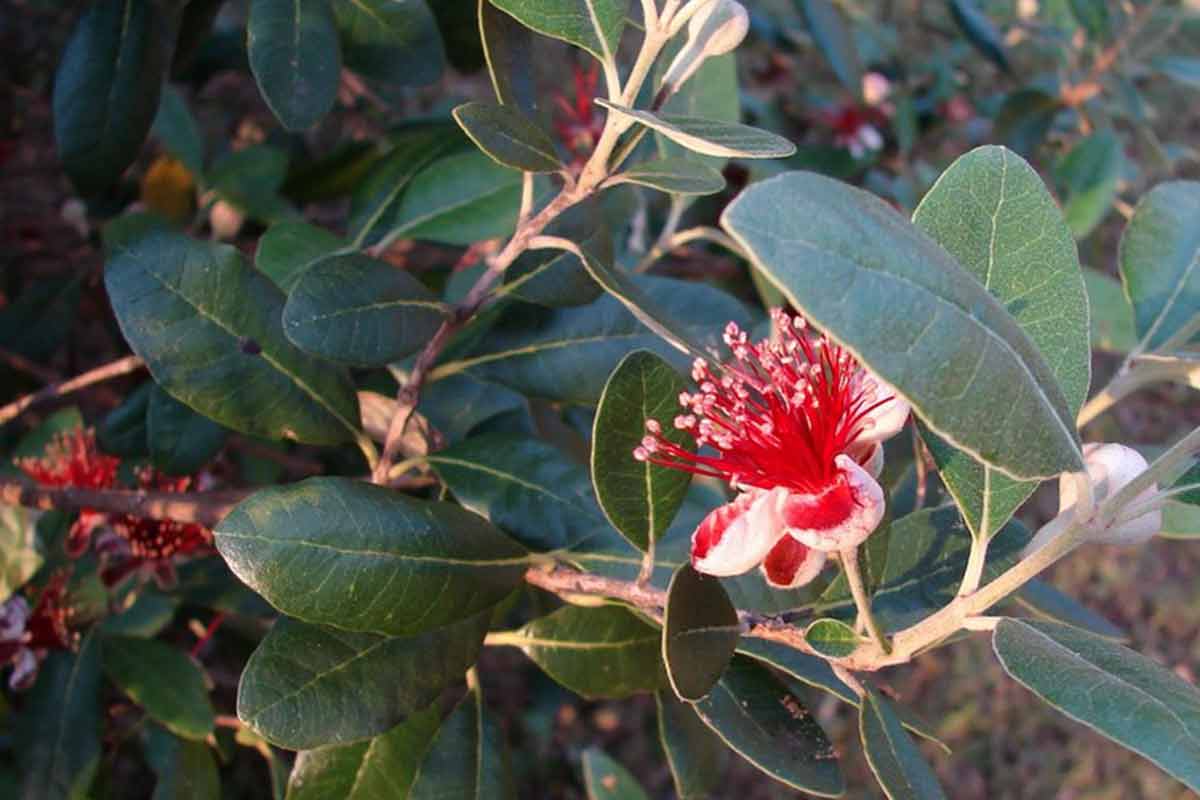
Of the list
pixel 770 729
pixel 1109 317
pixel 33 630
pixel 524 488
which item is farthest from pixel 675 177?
pixel 1109 317

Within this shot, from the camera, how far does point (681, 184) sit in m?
0.82

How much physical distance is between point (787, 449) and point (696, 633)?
5.5 inches

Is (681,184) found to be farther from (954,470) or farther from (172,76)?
(172,76)

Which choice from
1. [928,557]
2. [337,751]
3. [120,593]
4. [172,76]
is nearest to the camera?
[928,557]

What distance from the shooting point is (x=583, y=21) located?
845 millimetres

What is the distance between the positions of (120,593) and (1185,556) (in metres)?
3.26

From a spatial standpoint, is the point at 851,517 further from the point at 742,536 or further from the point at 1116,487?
the point at 1116,487

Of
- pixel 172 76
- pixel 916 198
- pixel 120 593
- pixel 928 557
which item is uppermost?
pixel 928 557

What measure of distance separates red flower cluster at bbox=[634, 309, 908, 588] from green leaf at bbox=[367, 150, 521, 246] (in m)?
0.48

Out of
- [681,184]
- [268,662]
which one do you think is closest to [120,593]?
[268,662]

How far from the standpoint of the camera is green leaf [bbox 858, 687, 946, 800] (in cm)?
75

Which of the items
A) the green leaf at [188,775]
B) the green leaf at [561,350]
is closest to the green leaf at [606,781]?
the green leaf at [188,775]

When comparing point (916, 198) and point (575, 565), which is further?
point (916, 198)

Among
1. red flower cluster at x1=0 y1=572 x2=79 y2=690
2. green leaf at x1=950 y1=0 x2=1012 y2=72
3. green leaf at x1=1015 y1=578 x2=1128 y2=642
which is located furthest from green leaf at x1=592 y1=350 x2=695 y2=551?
green leaf at x1=950 y1=0 x2=1012 y2=72
